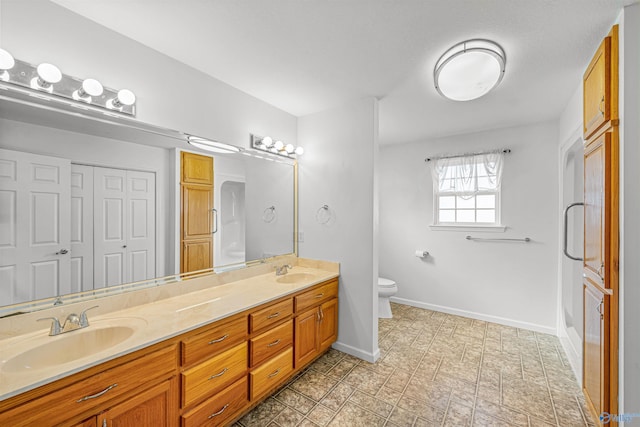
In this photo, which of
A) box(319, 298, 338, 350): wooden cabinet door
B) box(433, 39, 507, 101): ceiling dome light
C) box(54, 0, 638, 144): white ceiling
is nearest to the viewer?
box(54, 0, 638, 144): white ceiling

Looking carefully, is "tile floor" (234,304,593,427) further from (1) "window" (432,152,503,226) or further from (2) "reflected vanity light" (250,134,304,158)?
(2) "reflected vanity light" (250,134,304,158)

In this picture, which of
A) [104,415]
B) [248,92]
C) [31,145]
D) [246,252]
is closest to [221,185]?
[246,252]

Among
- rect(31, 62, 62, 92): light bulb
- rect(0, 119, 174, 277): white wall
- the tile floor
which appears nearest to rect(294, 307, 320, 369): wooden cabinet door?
the tile floor

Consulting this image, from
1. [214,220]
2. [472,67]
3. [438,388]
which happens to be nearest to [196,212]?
[214,220]

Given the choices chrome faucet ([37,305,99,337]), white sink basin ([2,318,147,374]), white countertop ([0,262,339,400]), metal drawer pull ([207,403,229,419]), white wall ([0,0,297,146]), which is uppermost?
white wall ([0,0,297,146])

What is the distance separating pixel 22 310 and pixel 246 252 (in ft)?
4.48

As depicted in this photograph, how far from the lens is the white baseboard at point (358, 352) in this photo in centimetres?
243

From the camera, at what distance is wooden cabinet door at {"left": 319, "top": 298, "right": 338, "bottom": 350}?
7.87 ft

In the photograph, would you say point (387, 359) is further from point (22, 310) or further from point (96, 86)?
point (96, 86)

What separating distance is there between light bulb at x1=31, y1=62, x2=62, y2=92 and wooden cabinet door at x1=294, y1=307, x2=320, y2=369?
6.63ft

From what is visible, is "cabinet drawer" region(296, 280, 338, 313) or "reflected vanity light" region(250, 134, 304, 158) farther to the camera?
"reflected vanity light" region(250, 134, 304, 158)

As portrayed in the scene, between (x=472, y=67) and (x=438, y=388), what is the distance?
7.53ft

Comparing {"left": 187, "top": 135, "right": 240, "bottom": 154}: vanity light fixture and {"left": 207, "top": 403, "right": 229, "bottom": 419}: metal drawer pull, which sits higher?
{"left": 187, "top": 135, "right": 240, "bottom": 154}: vanity light fixture

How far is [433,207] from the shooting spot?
3.69 m
